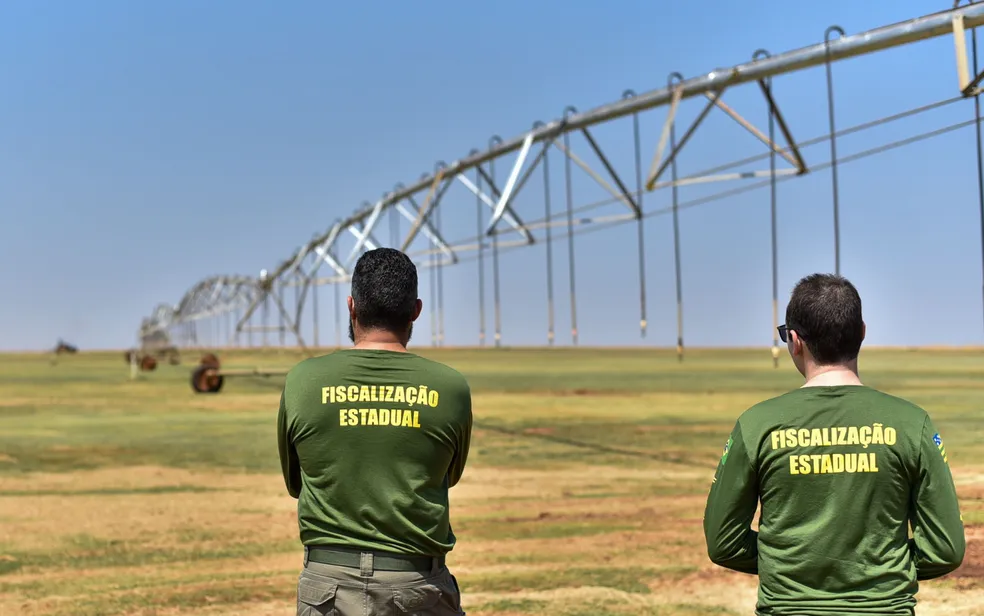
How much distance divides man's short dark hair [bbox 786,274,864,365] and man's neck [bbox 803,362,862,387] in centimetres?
2

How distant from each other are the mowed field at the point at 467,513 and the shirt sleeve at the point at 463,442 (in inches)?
173

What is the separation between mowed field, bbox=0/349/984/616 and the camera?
8.94 m

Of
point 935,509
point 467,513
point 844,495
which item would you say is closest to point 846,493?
point 844,495

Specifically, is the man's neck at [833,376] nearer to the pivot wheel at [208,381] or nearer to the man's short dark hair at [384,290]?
the man's short dark hair at [384,290]

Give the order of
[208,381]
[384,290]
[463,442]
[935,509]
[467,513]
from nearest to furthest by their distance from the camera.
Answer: [935,509], [384,290], [463,442], [467,513], [208,381]

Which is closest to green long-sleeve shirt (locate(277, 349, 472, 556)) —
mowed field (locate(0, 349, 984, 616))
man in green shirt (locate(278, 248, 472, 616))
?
man in green shirt (locate(278, 248, 472, 616))

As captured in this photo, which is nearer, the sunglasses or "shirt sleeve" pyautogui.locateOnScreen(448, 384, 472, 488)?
the sunglasses

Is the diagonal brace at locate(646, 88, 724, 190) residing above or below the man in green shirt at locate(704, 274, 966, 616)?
above

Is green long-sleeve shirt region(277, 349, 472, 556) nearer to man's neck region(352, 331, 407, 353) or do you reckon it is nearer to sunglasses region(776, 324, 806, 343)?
man's neck region(352, 331, 407, 353)

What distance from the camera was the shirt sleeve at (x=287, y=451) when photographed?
397 centimetres

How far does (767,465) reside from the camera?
3393mm

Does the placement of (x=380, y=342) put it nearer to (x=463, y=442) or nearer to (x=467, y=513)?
(x=463, y=442)

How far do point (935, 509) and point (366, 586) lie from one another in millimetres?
1782

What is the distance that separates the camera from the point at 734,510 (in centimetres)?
346
